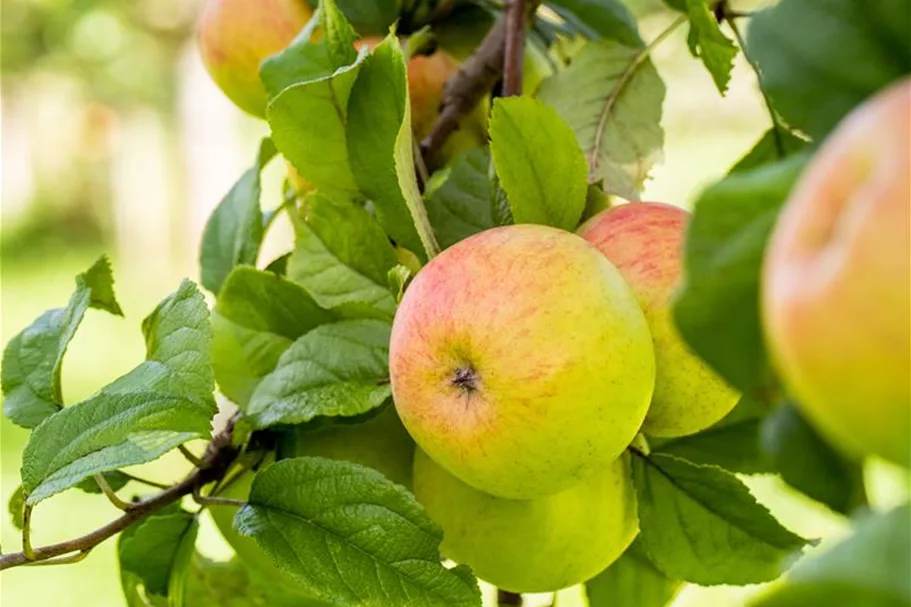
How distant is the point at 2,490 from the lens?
8.02 feet

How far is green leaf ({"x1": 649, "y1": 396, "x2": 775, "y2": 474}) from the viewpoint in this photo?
595mm

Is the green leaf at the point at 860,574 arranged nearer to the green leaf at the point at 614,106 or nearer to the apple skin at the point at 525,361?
the apple skin at the point at 525,361

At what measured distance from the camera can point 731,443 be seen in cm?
60

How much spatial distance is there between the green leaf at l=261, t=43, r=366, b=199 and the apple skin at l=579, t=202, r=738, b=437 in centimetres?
13

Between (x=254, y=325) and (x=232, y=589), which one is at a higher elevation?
(x=254, y=325)

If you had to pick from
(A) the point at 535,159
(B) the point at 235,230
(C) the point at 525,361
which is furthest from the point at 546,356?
(B) the point at 235,230

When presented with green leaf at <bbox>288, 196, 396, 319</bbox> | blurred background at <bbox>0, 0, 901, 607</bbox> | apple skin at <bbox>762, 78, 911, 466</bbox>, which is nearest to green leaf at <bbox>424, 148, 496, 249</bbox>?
green leaf at <bbox>288, 196, 396, 319</bbox>

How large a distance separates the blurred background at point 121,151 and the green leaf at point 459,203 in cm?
200

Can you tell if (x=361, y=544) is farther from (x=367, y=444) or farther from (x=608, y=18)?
(x=608, y=18)

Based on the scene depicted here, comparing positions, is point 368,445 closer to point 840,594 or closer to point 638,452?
point 638,452

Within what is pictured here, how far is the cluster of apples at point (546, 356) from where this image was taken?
43 cm

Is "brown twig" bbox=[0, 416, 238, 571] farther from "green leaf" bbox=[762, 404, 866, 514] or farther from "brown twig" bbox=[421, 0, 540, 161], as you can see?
"green leaf" bbox=[762, 404, 866, 514]

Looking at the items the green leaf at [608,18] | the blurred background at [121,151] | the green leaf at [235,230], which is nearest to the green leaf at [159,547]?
the green leaf at [235,230]

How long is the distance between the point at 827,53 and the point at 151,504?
0.37 metres
